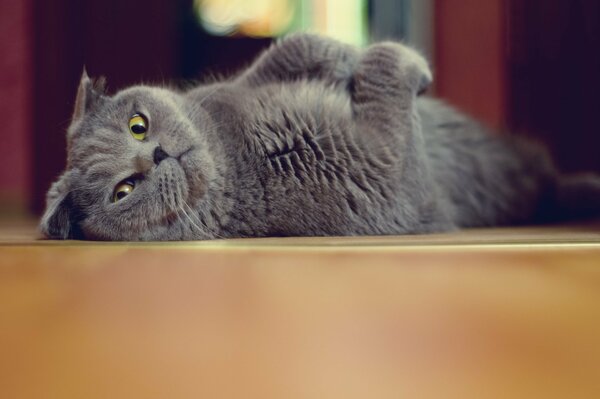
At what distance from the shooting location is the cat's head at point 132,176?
1.07 meters

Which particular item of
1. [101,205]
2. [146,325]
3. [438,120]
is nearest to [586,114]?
[438,120]

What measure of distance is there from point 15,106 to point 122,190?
6.08 feet

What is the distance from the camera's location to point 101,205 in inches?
42.9

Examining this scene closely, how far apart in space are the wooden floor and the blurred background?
1344mm

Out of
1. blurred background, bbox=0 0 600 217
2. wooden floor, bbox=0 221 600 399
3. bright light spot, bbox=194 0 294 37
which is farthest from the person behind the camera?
bright light spot, bbox=194 0 294 37

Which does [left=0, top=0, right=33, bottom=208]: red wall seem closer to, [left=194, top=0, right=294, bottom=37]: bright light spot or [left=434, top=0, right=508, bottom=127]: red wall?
[left=194, top=0, right=294, bottom=37]: bright light spot

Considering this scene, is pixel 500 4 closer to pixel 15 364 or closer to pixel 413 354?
pixel 413 354

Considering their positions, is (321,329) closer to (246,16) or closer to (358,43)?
(358,43)

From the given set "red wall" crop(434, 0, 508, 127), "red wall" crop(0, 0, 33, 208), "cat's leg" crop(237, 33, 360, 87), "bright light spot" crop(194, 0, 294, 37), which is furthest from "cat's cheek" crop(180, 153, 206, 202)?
"bright light spot" crop(194, 0, 294, 37)

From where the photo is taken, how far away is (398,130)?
1258 mm

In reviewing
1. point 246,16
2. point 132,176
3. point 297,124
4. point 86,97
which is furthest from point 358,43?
point 246,16

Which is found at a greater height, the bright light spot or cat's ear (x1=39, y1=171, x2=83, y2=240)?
the bright light spot

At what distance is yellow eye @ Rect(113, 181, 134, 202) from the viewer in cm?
109

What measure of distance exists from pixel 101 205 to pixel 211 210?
0.61 feet
